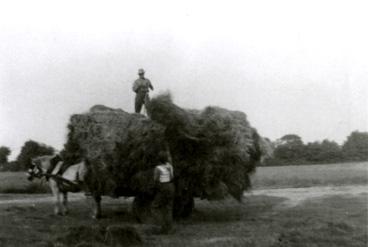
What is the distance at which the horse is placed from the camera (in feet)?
55.9

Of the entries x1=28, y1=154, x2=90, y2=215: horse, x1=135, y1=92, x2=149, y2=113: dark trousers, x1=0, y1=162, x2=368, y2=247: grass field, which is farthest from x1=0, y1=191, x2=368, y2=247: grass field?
x1=135, y1=92, x2=149, y2=113: dark trousers

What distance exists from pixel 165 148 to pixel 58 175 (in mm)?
5094

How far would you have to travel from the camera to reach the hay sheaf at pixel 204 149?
1459cm

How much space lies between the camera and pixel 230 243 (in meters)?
10.7

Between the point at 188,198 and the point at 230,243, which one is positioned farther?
the point at 188,198

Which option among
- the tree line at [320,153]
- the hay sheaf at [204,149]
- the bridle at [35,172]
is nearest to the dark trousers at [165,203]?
the hay sheaf at [204,149]

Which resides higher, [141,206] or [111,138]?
[111,138]

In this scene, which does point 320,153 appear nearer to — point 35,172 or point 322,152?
point 322,152

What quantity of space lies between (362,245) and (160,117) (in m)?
6.45

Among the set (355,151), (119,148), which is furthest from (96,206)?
(355,151)

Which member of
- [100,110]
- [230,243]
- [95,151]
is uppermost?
[100,110]

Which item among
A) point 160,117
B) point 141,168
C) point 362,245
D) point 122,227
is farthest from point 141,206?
point 362,245

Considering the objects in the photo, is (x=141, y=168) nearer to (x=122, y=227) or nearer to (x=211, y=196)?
(x=211, y=196)

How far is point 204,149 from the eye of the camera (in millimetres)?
14820
